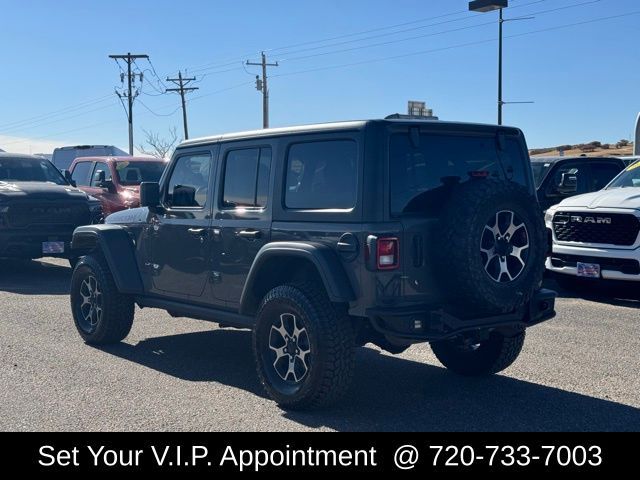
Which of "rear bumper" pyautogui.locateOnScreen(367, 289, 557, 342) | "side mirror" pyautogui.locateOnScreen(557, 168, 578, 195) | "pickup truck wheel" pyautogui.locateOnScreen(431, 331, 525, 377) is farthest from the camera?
"side mirror" pyautogui.locateOnScreen(557, 168, 578, 195)

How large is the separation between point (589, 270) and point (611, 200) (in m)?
0.93

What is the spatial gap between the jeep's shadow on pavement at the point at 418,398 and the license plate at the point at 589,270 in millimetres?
3868

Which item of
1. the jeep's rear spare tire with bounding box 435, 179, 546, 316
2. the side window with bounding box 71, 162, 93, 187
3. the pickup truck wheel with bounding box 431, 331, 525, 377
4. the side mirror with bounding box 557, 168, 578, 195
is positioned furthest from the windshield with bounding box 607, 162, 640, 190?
the side window with bounding box 71, 162, 93, 187

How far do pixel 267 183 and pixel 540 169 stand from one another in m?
10.7

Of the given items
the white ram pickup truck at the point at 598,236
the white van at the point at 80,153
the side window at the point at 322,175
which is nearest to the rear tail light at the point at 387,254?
the side window at the point at 322,175

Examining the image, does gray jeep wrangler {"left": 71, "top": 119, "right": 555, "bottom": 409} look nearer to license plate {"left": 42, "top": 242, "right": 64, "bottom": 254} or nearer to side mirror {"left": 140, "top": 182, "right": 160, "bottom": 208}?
side mirror {"left": 140, "top": 182, "right": 160, "bottom": 208}

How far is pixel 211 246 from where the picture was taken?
268 inches

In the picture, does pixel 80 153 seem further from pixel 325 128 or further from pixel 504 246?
pixel 504 246

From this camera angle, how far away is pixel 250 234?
6.35 meters

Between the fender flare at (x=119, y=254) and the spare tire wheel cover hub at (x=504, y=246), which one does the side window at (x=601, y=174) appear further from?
the spare tire wheel cover hub at (x=504, y=246)

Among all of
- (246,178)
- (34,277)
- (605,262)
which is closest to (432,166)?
(246,178)

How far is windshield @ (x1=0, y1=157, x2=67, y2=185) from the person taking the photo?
14.4 m

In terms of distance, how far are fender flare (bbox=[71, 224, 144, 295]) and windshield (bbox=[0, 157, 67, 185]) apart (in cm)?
698

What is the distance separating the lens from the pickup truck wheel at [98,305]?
7852 millimetres
